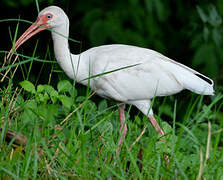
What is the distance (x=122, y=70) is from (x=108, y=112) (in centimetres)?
42

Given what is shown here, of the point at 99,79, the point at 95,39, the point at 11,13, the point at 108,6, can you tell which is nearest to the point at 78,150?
the point at 99,79

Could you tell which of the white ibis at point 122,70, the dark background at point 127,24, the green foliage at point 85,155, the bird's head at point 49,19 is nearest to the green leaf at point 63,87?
the green foliage at point 85,155

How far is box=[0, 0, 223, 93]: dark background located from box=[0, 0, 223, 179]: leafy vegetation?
1cm

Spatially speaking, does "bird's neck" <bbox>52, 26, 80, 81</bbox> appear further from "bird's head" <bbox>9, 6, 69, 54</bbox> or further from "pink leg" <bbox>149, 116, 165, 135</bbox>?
"pink leg" <bbox>149, 116, 165, 135</bbox>

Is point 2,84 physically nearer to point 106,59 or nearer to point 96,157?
point 106,59

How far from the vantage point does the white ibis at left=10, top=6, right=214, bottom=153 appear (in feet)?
14.6

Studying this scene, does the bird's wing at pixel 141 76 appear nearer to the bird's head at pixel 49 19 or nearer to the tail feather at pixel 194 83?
the tail feather at pixel 194 83

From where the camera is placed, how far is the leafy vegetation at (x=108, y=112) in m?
2.76

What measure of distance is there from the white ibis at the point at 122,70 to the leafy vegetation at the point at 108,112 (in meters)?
0.17

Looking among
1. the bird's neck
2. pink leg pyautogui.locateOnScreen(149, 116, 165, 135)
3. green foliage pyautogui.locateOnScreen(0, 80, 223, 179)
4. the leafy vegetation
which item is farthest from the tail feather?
green foliage pyautogui.locateOnScreen(0, 80, 223, 179)

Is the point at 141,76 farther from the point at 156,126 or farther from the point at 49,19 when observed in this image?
the point at 49,19

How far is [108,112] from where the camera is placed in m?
4.51

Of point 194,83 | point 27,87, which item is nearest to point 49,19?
point 27,87

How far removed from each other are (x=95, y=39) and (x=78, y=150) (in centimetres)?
292
